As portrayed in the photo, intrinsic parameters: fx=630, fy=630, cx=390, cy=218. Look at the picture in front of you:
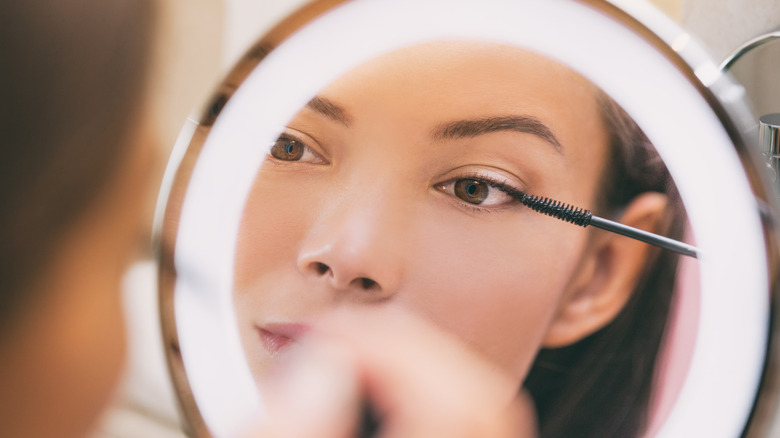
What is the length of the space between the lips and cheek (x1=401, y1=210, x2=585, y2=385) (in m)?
0.07

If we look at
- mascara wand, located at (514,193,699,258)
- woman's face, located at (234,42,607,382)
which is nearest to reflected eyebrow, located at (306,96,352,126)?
woman's face, located at (234,42,607,382)

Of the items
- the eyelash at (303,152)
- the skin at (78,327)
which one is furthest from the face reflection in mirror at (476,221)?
the skin at (78,327)

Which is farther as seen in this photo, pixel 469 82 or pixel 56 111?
pixel 56 111

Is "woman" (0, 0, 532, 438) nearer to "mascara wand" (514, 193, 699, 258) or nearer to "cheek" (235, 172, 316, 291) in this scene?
"cheek" (235, 172, 316, 291)

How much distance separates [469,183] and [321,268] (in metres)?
0.10

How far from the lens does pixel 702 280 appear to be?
0.36 m

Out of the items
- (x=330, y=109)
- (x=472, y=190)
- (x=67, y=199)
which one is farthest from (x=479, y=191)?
(x=67, y=199)

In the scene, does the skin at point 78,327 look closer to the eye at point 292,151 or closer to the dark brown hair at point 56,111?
the dark brown hair at point 56,111

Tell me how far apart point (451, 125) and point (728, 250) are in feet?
0.56

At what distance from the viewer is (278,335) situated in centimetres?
40

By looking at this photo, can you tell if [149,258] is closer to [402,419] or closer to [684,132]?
[402,419]

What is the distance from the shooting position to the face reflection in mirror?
1.24 ft

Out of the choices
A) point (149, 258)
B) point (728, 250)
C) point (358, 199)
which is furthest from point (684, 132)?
point (149, 258)

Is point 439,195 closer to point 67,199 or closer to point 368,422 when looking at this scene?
point 368,422
